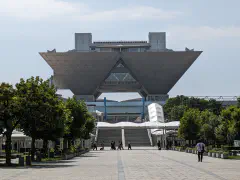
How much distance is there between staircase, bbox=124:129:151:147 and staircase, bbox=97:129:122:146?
3.67 feet

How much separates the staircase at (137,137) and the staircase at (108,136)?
1119 millimetres

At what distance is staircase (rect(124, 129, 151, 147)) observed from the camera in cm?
7150

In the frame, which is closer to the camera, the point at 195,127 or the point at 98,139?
the point at 195,127

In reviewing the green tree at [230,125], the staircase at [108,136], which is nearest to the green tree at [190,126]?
the green tree at [230,125]

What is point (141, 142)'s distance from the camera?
7194cm

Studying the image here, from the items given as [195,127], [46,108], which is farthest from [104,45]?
[46,108]

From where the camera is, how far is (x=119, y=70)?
124750 mm

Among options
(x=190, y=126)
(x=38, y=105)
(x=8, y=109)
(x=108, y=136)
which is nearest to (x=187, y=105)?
(x=108, y=136)

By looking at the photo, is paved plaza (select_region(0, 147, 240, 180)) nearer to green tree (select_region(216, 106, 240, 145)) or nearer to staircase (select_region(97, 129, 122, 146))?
green tree (select_region(216, 106, 240, 145))

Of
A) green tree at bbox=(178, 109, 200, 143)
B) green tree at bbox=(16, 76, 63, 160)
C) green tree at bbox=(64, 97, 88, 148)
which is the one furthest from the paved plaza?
green tree at bbox=(178, 109, 200, 143)

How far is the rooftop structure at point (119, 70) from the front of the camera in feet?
371

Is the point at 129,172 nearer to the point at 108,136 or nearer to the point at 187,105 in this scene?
the point at 108,136

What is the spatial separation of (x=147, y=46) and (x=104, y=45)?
36.4 feet

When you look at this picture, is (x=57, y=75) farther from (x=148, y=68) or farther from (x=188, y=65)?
(x=188, y=65)
